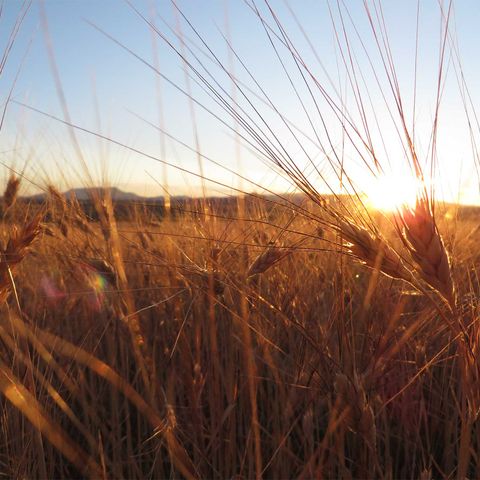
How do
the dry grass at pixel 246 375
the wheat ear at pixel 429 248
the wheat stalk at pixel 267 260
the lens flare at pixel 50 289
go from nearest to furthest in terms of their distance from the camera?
the wheat ear at pixel 429 248, the dry grass at pixel 246 375, the wheat stalk at pixel 267 260, the lens flare at pixel 50 289

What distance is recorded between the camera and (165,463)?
1.30m

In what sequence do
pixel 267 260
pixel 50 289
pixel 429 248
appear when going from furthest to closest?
pixel 50 289 → pixel 267 260 → pixel 429 248

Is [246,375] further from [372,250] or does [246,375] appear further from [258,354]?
[372,250]

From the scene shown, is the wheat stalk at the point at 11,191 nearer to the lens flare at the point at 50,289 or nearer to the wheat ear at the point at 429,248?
the lens flare at the point at 50,289

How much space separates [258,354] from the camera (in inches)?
55.1

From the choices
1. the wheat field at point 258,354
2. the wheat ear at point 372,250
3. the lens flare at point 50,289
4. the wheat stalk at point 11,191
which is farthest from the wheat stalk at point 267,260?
the lens flare at point 50,289

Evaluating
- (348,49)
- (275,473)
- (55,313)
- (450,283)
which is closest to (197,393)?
(275,473)

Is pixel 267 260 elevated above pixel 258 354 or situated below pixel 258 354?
above

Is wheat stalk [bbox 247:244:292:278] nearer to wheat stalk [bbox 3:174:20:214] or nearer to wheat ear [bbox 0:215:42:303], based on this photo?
wheat ear [bbox 0:215:42:303]

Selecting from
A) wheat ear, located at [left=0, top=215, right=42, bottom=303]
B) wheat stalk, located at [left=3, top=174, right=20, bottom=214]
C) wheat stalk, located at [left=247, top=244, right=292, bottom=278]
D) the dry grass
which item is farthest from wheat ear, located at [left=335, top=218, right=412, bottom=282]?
wheat stalk, located at [left=3, top=174, right=20, bottom=214]

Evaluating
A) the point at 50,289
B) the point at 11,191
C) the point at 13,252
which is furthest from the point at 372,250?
the point at 50,289

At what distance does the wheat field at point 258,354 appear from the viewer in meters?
0.74

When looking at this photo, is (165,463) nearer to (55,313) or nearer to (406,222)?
(55,313)

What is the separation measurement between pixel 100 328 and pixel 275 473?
0.87 m
